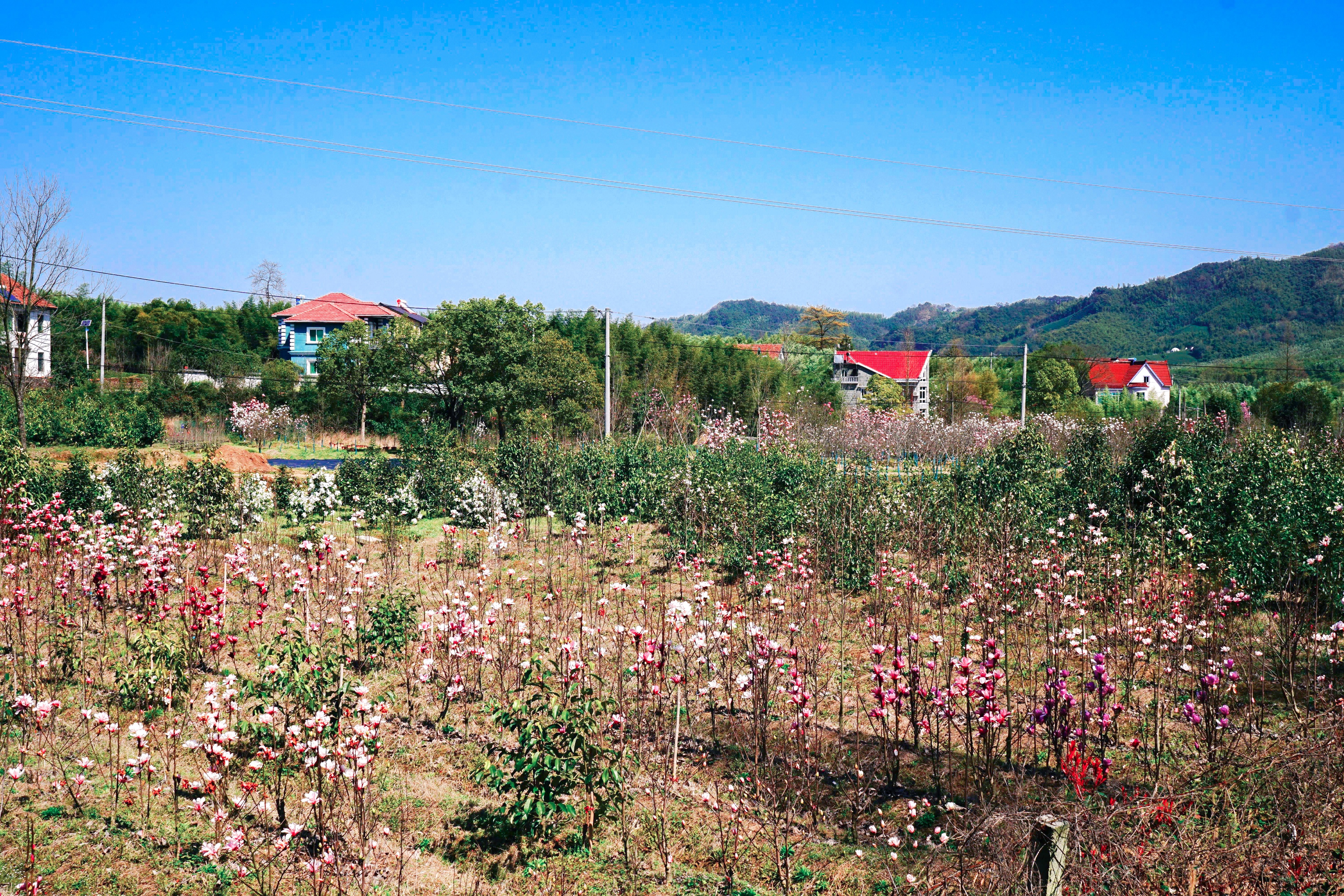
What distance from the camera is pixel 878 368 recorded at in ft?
164

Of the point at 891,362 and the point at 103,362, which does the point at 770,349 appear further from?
the point at 103,362

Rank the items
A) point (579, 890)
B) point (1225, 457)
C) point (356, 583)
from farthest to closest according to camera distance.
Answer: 1. point (1225, 457)
2. point (356, 583)
3. point (579, 890)

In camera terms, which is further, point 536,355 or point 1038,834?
point 536,355

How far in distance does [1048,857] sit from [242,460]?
1963cm

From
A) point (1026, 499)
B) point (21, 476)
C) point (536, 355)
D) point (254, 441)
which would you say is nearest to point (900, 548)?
point (1026, 499)

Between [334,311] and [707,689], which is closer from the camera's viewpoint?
[707,689]

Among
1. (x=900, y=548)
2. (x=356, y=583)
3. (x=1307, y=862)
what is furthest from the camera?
(x=900, y=548)

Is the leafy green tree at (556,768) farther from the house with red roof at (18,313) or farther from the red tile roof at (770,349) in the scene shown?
the red tile roof at (770,349)

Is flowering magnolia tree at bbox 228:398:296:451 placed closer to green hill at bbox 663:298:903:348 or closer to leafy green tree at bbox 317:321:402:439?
leafy green tree at bbox 317:321:402:439

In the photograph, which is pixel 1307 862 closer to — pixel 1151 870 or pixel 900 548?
pixel 1151 870

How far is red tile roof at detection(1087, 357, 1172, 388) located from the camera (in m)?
59.7

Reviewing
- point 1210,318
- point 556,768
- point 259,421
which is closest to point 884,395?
point 259,421

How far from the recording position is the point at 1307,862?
3.06m

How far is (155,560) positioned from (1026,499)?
8092mm
